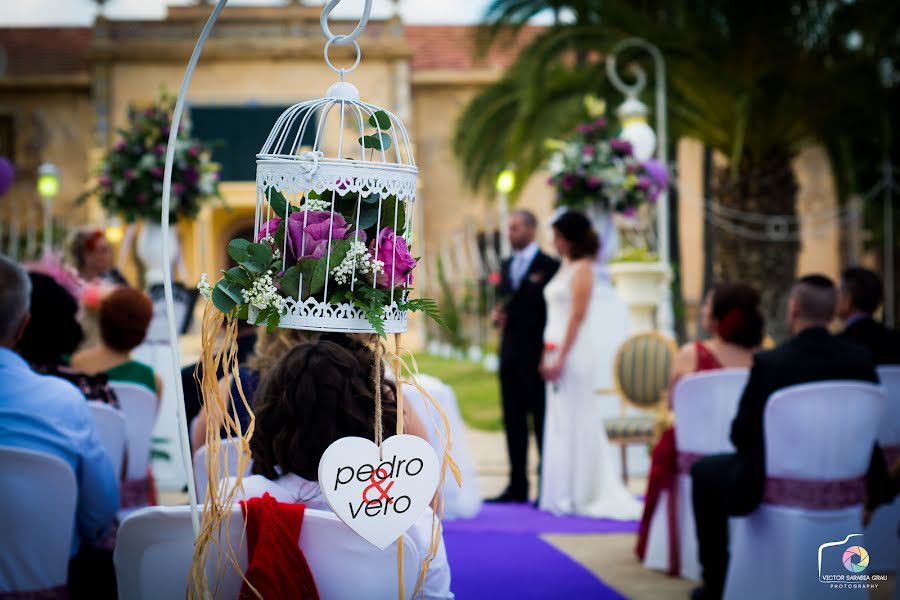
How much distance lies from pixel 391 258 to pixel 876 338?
345 cm

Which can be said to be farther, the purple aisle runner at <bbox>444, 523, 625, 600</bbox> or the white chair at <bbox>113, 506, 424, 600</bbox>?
the purple aisle runner at <bbox>444, 523, 625, 600</bbox>

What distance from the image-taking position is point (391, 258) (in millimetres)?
1948

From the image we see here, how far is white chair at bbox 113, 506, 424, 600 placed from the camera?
191 cm

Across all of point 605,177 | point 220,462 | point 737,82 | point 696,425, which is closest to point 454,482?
point 696,425

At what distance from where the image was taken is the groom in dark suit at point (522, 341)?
630 centimetres

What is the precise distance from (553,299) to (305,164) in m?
4.37

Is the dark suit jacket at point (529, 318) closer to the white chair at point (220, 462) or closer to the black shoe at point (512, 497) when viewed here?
the black shoe at point (512, 497)

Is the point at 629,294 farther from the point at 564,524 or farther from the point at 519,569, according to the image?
the point at 519,569

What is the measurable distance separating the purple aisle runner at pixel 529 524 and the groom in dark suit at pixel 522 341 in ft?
1.30

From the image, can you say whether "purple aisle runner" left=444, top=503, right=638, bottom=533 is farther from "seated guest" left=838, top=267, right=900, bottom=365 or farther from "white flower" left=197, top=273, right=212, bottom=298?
"white flower" left=197, top=273, right=212, bottom=298

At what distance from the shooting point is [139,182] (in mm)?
7285

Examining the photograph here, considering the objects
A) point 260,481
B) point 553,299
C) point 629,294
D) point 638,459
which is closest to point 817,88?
point 629,294

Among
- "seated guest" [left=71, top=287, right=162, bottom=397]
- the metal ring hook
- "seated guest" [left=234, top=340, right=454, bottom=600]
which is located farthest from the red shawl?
"seated guest" [left=71, top=287, right=162, bottom=397]

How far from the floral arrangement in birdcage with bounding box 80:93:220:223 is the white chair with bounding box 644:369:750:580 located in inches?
168
